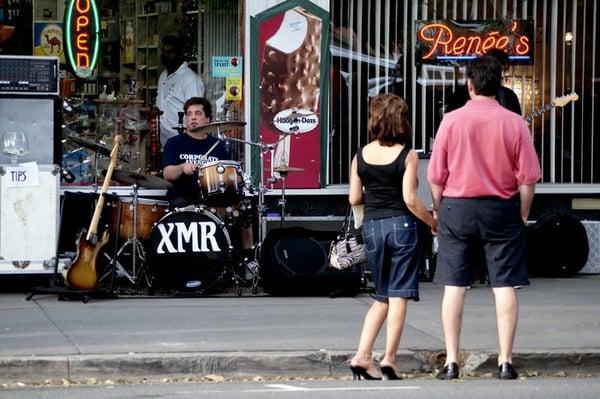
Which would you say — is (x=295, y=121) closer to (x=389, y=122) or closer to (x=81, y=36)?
(x=81, y=36)

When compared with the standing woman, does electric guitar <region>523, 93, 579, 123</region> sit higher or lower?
higher

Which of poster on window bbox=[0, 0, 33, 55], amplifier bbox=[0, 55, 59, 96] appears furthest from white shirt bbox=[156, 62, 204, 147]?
amplifier bbox=[0, 55, 59, 96]

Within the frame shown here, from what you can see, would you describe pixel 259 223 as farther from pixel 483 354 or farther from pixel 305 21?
pixel 483 354

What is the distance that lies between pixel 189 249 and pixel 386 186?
13.2 ft

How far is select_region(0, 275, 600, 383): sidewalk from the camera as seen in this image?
8961mm

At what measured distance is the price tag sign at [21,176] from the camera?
40.2ft

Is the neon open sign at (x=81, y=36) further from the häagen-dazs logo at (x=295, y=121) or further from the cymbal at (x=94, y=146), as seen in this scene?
the häagen-dazs logo at (x=295, y=121)

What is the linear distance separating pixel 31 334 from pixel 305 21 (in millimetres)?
5017

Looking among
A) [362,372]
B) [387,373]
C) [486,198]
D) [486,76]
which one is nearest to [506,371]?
[387,373]

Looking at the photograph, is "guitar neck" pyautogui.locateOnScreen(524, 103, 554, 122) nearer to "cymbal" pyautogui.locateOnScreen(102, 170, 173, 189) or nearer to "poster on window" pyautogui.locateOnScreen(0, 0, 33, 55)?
"cymbal" pyautogui.locateOnScreen(102, 170, 173, 189)

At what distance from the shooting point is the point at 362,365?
855cm

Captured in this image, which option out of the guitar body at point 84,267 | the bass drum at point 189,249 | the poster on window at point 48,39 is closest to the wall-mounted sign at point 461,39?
the bass drum at point 189,249

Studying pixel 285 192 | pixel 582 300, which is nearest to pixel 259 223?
pixel 285 192

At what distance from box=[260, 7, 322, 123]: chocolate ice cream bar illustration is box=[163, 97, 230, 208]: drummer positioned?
0.93 meters
